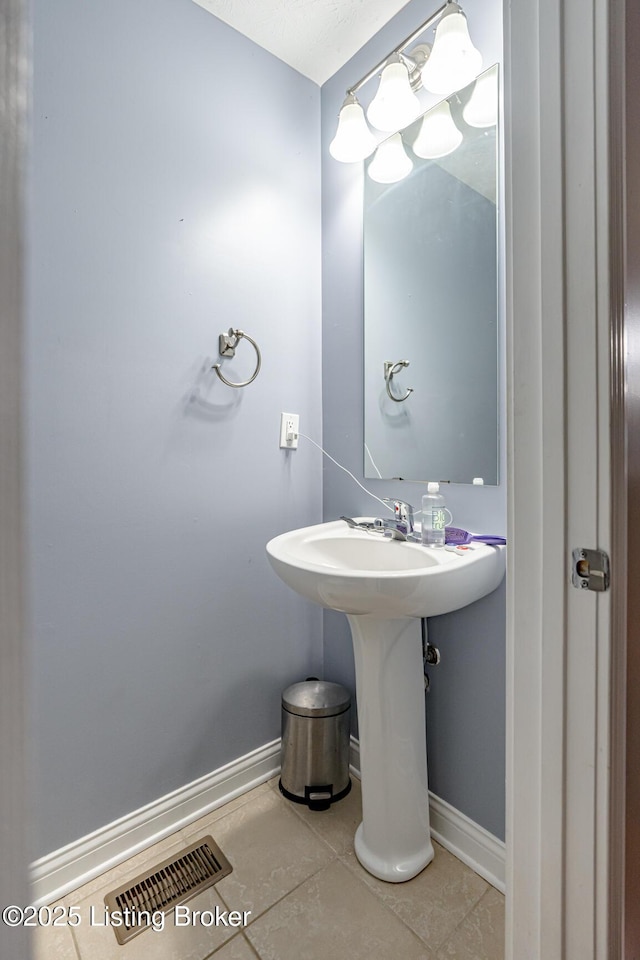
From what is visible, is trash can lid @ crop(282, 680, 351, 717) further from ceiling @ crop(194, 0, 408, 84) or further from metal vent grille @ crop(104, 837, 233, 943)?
ceiling @ crop(194, 0, 408, 84)

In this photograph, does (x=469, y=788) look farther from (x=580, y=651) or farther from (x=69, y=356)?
(x=69, y=356)

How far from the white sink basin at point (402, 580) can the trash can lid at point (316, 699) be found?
490 millimetres

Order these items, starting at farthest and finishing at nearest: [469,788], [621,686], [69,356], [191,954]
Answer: [469,788], [69,356], [191,954], [621,686]

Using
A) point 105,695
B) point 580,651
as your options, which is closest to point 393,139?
point 580,651

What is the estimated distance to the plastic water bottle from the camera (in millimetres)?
1197

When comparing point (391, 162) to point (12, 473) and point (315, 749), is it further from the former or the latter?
point (315, 749)

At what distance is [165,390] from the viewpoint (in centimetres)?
129

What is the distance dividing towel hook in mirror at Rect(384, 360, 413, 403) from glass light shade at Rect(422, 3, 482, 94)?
2.34ft

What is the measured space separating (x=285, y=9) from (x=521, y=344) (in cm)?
142

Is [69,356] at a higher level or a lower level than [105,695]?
higher

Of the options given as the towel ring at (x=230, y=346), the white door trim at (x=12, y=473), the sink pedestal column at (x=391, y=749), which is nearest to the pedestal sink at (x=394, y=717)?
the sink pedestal column at (x=391, y=749)

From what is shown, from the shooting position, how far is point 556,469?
65cm

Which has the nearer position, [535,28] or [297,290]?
[535,28]

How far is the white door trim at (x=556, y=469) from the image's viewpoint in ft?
2.01
